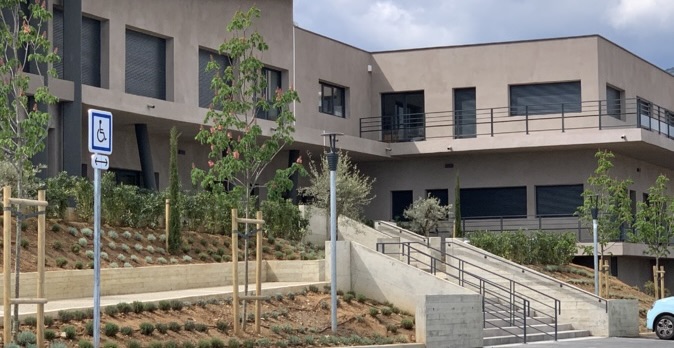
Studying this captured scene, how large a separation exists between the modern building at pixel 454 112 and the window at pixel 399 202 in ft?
0.19

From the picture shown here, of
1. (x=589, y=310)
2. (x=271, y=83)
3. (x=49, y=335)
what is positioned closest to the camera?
(x=49, y=335)

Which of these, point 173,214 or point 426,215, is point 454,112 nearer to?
point 426,215

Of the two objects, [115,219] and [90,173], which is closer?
[115,219]

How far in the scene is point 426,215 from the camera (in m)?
41.4

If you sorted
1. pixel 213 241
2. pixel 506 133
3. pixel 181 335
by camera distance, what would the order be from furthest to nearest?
pixel 506 133
pixel 213 241
pixel 181 335

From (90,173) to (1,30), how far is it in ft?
45.6

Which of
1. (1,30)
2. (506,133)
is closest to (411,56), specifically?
(506,133)

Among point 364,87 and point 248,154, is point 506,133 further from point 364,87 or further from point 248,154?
point 248,154

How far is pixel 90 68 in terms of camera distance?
32.9 metres

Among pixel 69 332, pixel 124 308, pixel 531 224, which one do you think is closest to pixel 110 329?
pixel 69 332

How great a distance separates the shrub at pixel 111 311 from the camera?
66.3 ft

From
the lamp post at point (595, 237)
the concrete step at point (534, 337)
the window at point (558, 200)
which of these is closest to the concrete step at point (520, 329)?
the concrete step at point (534, 337)

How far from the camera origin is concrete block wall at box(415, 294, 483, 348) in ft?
77.7

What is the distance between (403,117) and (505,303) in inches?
664
